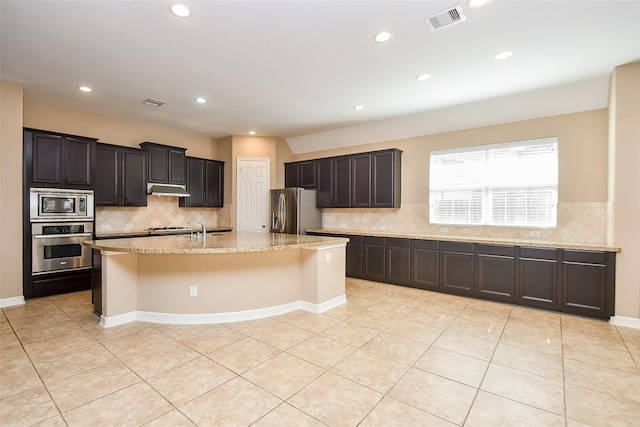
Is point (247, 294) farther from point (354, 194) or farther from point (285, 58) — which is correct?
point (354, 194)

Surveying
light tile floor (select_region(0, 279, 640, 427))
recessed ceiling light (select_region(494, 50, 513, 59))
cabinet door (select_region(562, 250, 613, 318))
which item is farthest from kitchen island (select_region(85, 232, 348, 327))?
cabinet door (select_region(562, 250, 613, 318))

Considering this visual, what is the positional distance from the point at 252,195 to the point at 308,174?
4.32 feet

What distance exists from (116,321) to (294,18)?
3.55 meters

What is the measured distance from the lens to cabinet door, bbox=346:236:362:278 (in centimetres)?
557

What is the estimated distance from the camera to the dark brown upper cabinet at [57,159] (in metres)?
4.14

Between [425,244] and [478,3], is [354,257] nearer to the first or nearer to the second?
[425,244]

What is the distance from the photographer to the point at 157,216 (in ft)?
19.9

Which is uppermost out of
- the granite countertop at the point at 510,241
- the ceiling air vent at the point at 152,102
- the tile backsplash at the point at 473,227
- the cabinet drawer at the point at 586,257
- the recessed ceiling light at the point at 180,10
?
the ceiling air vent at the point at 152,102

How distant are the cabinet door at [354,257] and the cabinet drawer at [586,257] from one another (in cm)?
294

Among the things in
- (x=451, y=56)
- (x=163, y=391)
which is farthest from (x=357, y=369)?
(x=451, y=56)

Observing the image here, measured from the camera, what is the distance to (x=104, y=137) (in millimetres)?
5312

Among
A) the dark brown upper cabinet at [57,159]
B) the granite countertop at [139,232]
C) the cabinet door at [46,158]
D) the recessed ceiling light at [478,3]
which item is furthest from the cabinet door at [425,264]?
the cabinet door at [46,158]

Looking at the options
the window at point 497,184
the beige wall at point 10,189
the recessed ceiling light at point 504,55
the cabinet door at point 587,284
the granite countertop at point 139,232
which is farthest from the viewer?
the granite countertop at point 139,232

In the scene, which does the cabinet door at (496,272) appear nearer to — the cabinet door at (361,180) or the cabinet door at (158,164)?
the cabinet door at (361,180)
